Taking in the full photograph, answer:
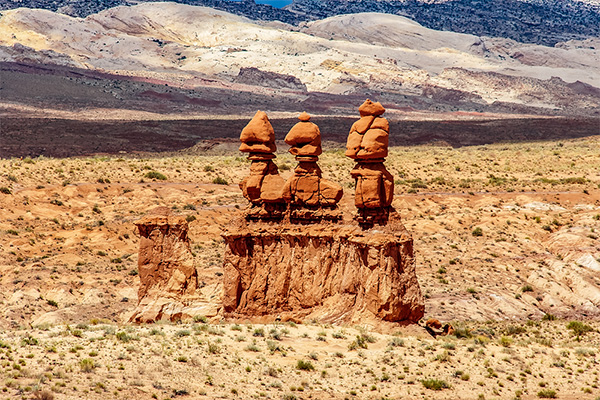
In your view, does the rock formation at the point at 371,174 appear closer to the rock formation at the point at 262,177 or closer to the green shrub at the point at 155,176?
the rock formation at the point at 262,177

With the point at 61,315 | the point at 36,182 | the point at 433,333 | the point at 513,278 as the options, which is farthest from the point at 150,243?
the point at 36,182

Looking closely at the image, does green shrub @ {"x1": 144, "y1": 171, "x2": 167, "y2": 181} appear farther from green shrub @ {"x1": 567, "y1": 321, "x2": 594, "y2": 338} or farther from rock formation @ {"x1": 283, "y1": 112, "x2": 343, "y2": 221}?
green shrub @ {"x1": 567, "y1": 321, "x2": 594, "y2": 338}

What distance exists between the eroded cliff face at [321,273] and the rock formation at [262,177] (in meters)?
0.50

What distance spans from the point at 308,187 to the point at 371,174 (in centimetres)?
240

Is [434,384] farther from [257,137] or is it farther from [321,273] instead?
[257,137]

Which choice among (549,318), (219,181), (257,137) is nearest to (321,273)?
(257,137)

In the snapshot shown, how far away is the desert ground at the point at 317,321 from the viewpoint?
19.4 meters

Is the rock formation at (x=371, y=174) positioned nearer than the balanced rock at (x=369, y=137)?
Yes

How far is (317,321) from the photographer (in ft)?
81.6

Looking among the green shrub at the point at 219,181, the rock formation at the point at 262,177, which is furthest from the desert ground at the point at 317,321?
the rock formation at the point at 262,177

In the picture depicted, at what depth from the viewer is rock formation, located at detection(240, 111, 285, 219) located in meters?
26.6

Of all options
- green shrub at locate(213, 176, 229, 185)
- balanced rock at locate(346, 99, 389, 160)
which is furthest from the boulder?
green shrub at locate(213, 176, 229, 185)

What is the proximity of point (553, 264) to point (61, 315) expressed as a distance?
21.8 meters

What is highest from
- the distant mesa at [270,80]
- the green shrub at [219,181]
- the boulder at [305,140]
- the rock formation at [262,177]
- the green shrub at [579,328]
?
the boulder at [305,140]
